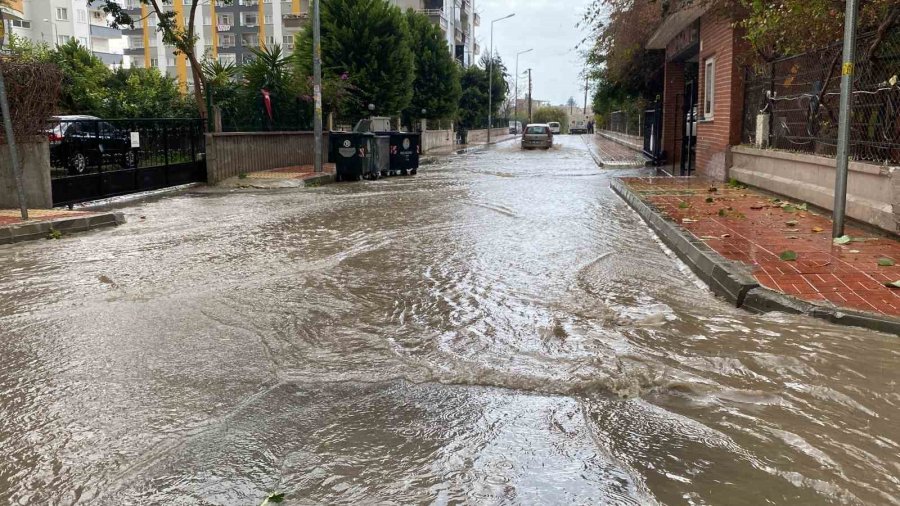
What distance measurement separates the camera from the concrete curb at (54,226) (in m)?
10.4

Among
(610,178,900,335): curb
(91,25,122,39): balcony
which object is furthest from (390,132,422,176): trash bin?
(91,25,122,39): balcony

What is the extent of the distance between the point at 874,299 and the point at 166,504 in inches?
204

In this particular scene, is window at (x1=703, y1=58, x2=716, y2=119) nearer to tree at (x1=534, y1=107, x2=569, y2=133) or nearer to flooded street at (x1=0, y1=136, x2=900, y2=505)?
flooded street at (x1=0, y1=136, x2=900, y2=505)

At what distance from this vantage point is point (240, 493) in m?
3.30

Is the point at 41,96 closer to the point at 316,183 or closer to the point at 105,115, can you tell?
the point at 316,183

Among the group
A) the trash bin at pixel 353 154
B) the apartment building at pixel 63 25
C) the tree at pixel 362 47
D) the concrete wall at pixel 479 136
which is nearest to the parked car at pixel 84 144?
the trash bin at pixel 353 154

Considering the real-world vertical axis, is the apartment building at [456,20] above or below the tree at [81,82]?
above

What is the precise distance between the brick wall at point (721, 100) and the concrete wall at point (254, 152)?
38.9 feet

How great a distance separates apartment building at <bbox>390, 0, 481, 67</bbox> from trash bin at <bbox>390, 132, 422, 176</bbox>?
32.8 metres

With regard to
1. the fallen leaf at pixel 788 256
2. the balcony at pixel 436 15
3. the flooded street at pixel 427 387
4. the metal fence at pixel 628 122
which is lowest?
the flooded street at pixel 427 387

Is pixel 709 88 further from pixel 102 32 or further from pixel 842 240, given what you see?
pixel 102 32

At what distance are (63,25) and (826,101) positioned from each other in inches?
2937

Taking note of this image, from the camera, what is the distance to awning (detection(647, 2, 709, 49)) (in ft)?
58.7

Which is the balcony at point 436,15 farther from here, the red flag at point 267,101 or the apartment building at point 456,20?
the red flag at point 267,101
